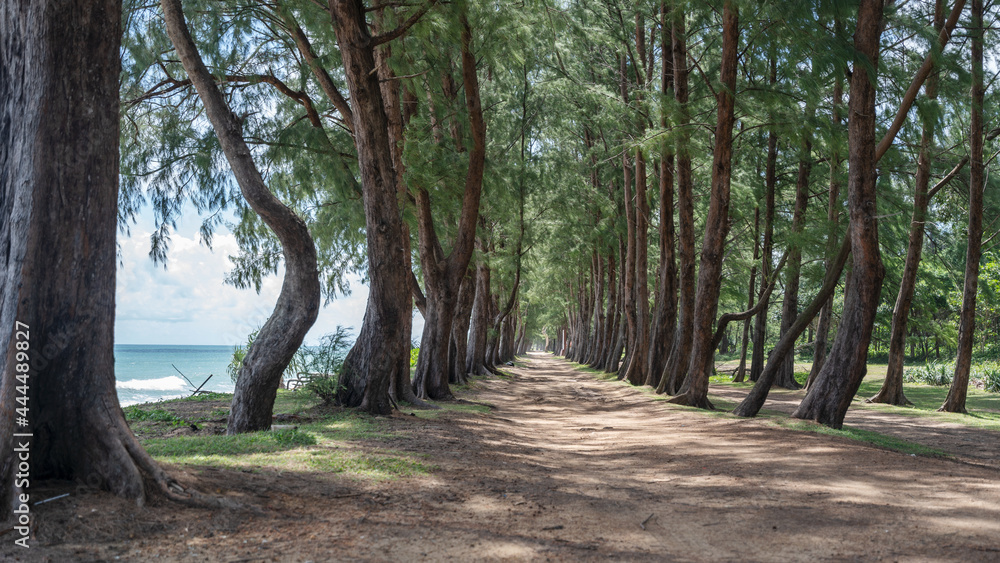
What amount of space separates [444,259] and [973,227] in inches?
423

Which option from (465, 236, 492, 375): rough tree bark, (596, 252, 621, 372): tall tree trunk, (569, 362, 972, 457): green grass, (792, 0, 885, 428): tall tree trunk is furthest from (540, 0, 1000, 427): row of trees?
(596, 252, 621, 372): tall tree trunk

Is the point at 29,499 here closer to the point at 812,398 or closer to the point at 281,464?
the point at 281,464

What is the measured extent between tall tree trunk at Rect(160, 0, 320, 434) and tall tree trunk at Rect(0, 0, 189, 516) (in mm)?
3119

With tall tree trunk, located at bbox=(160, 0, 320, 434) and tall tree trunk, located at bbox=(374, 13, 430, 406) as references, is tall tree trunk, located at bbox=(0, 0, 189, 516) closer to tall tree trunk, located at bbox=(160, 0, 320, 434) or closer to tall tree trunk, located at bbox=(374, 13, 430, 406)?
tall tree trunk, located at bbox=(160, 0, 320, 434)

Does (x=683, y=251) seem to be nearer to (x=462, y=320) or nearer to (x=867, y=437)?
(x=462, y=320)

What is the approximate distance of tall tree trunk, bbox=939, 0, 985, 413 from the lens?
44.0 ft

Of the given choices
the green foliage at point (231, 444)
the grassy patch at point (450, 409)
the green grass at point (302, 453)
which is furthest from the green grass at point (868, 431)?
the green foliage at point (231, 444)

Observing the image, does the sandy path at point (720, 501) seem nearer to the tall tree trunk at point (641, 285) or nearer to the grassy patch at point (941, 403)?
the grassy patch at point (941, 403)

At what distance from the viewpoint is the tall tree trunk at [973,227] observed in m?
13.4

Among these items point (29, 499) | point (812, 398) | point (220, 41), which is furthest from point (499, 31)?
point (29, 499)

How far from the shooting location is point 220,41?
10336 millimetres

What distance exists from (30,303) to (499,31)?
8526 mm

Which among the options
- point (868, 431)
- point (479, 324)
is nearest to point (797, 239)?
point (868, 431)

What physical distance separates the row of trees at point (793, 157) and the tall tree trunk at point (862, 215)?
0.06 feet
